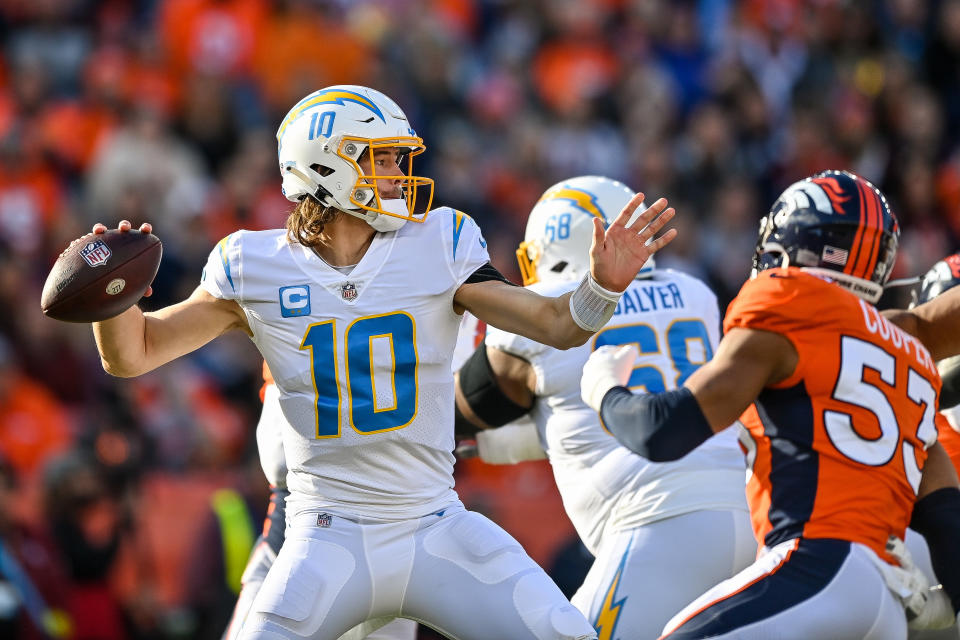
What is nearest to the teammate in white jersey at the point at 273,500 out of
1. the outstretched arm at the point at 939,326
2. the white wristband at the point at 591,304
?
the white wristband at the point at 591,304

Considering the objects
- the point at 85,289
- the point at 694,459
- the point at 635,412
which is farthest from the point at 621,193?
the point at 85,289

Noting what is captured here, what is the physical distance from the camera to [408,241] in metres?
4.03

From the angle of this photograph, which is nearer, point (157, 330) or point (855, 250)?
point (855, 250)

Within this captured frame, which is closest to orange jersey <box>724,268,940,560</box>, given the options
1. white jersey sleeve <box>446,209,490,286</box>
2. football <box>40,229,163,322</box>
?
white jersey sleeve <box>446,209,490,286</box>

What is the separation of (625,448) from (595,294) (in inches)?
38.3

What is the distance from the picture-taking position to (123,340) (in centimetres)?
379

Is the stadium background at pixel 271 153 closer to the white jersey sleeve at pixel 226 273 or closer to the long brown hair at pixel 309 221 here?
the long brown hair at pixel 309 221

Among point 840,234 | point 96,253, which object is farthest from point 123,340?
point 840,234

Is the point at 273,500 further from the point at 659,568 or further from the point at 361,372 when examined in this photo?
the point at 659,568

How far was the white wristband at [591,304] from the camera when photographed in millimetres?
3707

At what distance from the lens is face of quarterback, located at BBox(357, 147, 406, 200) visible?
13.3 feet

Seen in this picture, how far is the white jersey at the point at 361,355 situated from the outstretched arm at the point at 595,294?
0.22 m

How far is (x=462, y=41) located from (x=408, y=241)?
Result: 7831 mm

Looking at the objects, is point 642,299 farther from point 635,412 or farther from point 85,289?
point 85,289
